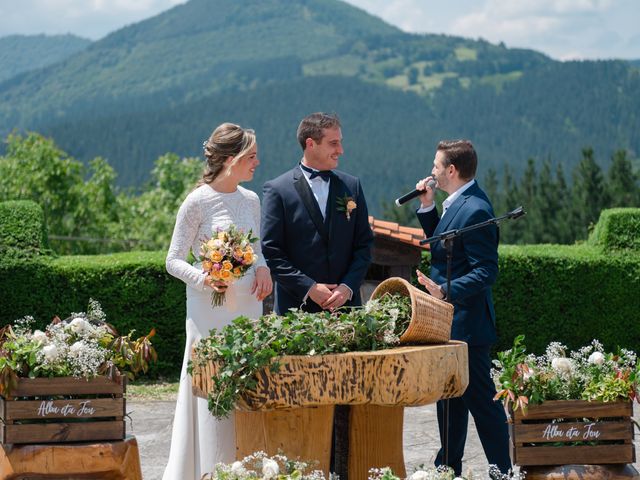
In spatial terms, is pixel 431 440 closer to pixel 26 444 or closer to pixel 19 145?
pixel 26 444

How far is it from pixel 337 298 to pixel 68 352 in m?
1.49

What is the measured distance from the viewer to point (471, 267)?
5.87 meters

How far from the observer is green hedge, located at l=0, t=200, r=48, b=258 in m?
11.4

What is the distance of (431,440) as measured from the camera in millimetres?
8039

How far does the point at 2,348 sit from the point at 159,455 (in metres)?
2.73

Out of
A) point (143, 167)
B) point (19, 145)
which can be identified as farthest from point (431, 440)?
point (143, 167)

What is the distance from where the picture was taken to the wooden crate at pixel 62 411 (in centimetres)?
499

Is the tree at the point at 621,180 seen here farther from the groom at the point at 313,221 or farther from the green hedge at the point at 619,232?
the groom at the point at 313,221

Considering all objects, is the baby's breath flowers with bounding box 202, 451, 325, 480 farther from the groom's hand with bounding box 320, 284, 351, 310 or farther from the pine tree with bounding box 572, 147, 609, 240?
the pine tree with bounding box 572, 147, 609, 240

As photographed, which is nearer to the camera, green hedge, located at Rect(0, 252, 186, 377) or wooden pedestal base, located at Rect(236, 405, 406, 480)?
wooden pedestal base, located at Rect(236, 405, 406, 480)

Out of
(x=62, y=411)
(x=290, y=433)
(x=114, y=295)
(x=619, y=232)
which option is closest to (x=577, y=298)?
(x=619, y=232)

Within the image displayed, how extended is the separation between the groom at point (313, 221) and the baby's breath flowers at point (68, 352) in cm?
96

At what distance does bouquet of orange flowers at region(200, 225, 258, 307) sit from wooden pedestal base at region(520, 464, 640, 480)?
5.86 ft

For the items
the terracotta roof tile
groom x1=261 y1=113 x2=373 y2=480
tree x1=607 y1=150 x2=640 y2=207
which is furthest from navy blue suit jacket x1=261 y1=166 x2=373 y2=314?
tree x1=607 y1=150 x2=640 y2=207
